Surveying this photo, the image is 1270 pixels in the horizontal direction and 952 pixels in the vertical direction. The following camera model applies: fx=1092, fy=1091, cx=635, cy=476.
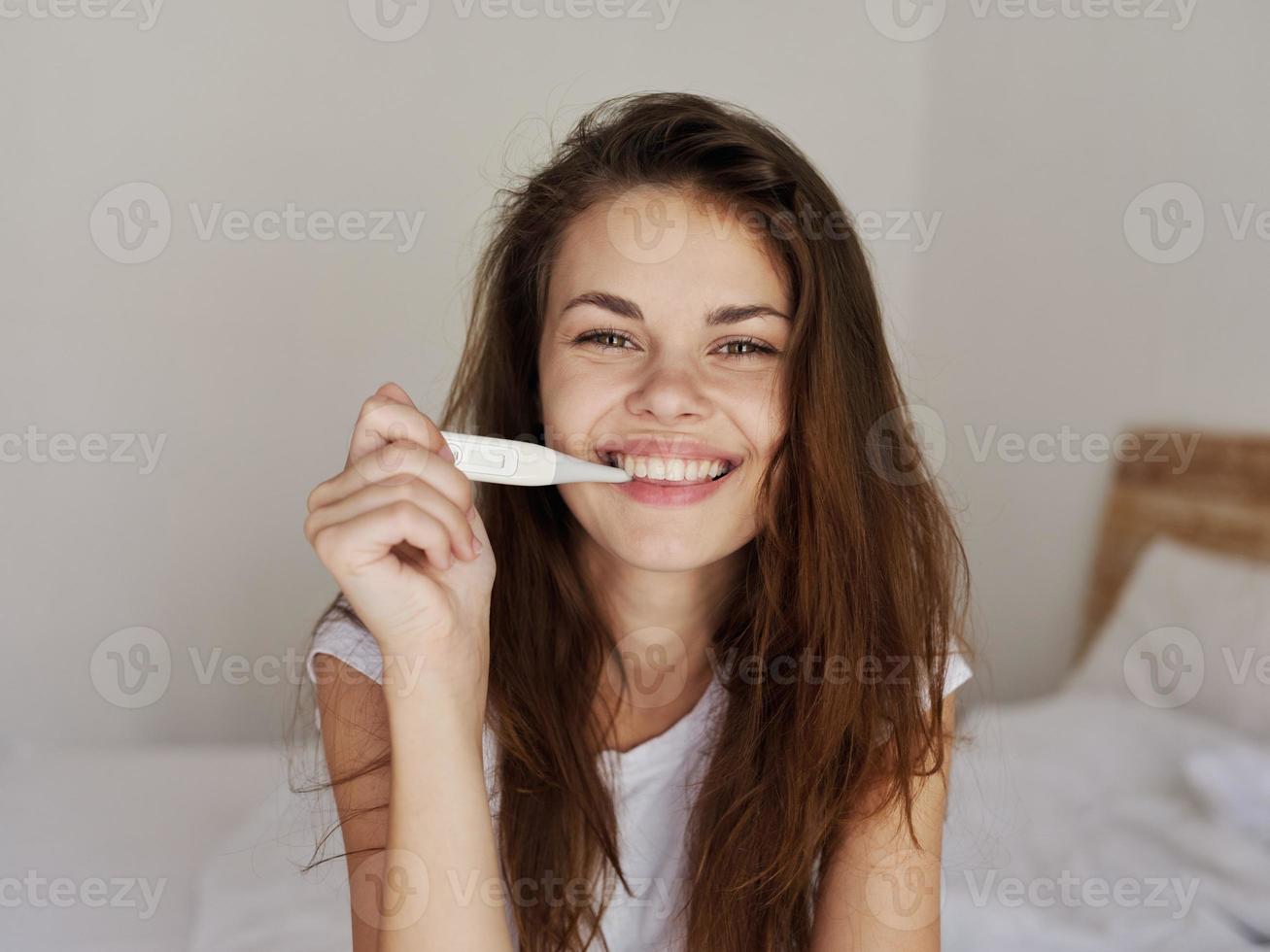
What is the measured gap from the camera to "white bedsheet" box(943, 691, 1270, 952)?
1271 mm

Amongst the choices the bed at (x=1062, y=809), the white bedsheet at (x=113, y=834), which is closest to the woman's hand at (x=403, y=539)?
the bed at (x=1062, y=809)

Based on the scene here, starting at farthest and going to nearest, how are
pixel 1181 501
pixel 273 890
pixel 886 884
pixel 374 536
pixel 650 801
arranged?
pixel 1181 501 < pixel 273 890 < pixel 650 801 < pixel 886 884 < pixel 374 536

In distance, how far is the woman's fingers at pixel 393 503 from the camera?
2.84ft

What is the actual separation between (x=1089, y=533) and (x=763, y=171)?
55.7 inches

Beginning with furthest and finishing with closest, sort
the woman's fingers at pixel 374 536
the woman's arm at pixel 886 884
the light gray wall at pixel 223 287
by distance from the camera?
the light gray wall at pixel 223 287, the woman's arm at pixel 886 884, the woman's fingers at pixel 374 536

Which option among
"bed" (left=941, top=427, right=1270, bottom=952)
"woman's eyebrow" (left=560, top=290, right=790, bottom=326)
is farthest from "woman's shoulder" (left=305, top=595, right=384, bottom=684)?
"bed" (left=941, top=427, right=1270, bottom=952)

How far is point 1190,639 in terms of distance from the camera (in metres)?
1.77

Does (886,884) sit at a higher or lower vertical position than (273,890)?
higher

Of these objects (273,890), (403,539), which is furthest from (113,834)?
(403,539)

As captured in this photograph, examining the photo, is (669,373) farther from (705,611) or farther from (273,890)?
(273,890)

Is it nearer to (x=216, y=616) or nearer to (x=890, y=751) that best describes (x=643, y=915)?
(x=890, y=751)

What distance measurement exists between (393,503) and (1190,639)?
1.44m

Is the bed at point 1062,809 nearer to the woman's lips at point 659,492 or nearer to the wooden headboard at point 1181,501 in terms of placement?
the wooden headboard at point 1181,501

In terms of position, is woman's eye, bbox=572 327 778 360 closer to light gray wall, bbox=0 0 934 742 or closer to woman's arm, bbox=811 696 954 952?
woman's arm, bbox=811 696 954 952
